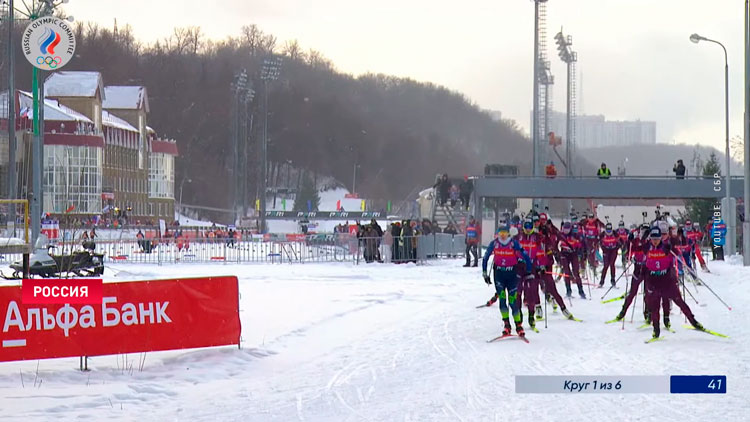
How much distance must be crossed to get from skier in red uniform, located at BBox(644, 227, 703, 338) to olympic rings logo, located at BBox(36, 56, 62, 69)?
1430cm

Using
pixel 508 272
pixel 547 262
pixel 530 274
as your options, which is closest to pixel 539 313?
pixel 547 262

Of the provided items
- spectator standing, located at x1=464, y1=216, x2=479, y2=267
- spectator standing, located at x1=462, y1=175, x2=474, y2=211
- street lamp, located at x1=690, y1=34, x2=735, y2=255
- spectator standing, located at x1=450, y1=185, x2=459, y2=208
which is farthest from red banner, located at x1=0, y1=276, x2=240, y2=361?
spectator standing, located at x1=450, y1=185, x2=459, y2=208

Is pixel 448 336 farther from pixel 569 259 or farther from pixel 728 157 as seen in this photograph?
pixel 728 157

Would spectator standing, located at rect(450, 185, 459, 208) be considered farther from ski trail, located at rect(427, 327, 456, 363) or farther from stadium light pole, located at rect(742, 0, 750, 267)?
ski trail, located at rect(427, 327, 456, 363)

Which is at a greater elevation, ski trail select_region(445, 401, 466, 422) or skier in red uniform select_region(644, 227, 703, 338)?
skier in red uniform select_region(644, 227, 703, 338)

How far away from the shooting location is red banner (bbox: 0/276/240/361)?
12742 millimetres

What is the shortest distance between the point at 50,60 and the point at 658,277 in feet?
48.3

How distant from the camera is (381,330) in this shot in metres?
18.2

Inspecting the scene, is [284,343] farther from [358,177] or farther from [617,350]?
[358,177]

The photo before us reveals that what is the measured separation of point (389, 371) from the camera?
13.3 m

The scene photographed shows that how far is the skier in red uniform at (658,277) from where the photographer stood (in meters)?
Result: 16.2

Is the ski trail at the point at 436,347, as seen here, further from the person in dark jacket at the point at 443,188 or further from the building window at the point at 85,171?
the building window at the point at 85,171

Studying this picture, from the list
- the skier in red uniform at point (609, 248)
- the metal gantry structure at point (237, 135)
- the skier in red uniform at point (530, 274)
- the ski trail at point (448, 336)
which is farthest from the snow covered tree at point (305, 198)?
the skier in red uniform at point (530, 274)

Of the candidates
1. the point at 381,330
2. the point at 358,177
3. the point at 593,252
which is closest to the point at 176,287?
the point at 381,330
